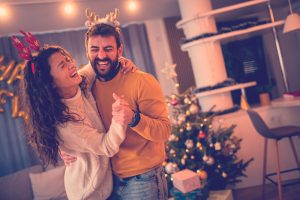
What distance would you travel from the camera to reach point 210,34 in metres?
3.38

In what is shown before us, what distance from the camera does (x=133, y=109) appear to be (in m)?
1.44

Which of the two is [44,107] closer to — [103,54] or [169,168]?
[103,54]

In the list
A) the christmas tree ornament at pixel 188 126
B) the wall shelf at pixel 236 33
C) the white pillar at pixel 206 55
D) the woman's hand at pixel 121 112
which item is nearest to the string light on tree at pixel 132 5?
the white pillar at pixel 206 55

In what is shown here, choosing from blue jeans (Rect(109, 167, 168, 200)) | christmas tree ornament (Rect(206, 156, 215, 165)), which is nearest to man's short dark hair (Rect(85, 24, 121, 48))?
blue jeans (Rect(109, 167, 168, 200))

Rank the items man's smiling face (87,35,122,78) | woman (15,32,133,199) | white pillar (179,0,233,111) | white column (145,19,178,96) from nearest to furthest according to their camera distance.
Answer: woman (15,32,133,199)
man's smiling face (87,35,122,78)
white pillar (179,0,233,111)
white column (145,19,178,96)

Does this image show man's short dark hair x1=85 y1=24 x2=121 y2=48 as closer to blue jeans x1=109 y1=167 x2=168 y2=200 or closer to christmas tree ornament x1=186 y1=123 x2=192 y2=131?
blue jeans x1=109 y1=167 x2=168 y2=200

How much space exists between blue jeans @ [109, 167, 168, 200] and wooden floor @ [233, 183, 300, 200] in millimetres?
2096

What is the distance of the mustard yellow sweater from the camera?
1450 mm

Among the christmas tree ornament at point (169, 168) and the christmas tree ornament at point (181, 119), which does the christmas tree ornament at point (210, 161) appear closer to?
the christmas tree ornament at point (169, 168)

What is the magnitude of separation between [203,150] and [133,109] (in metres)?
1.86

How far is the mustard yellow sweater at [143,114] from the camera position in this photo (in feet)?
4.76

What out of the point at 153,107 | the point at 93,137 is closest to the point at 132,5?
the point at 153,107

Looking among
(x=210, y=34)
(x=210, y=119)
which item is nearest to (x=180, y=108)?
(x=210, y=119)

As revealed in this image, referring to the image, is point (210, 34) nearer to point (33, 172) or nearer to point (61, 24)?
point (61, 24)
